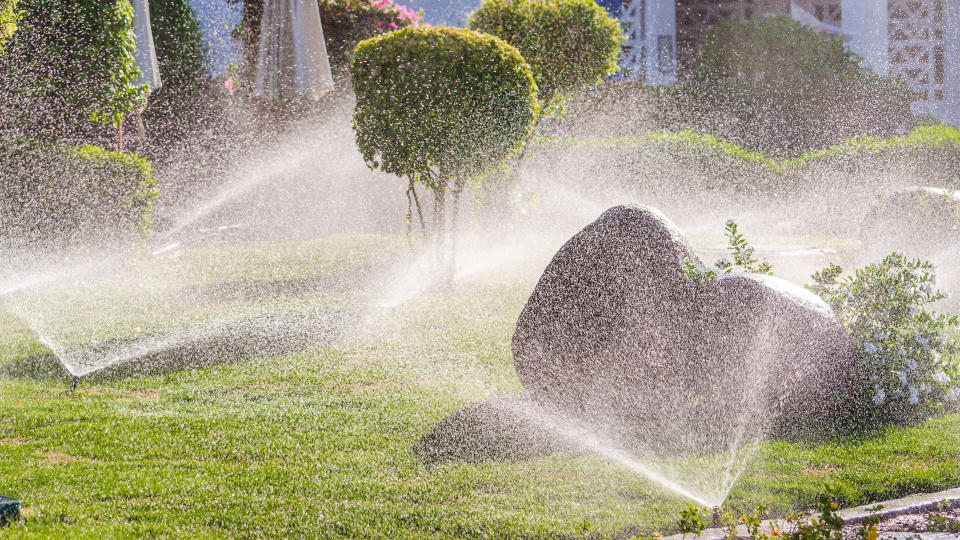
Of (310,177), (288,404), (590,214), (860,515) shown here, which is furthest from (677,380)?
(310,177)

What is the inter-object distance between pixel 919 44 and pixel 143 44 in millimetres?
46667

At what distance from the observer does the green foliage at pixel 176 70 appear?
1944 cm

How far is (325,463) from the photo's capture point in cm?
482

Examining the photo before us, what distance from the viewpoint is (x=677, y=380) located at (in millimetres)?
5785

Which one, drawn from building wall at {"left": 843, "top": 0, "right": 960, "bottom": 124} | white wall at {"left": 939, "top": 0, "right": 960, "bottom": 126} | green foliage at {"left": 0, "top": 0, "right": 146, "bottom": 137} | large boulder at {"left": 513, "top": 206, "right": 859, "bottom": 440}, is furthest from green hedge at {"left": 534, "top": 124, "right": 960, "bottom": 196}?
white wall at {"left": 939, "top": 0, "right": 960, "bottom": 126}

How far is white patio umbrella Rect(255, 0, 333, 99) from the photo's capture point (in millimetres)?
14094

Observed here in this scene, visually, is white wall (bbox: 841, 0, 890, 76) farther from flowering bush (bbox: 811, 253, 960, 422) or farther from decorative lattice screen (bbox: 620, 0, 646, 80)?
flowering bush (bbox: 811, 253, 960, 422)

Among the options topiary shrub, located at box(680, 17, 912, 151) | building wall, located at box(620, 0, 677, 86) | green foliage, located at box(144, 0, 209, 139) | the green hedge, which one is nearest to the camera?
green foliage, located at box(144, 0, 209, 139)

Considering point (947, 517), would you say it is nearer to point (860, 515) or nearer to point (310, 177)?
point (860, 515)

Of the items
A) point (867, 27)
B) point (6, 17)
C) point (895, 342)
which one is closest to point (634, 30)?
point (867, 27)

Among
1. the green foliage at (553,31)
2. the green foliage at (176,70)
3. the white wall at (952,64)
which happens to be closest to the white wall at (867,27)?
the white wall at (952,64)

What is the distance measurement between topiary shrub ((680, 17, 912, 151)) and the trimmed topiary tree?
78.0 feet

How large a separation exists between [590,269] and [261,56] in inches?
436

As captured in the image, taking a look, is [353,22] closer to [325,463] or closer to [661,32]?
[325,463]
